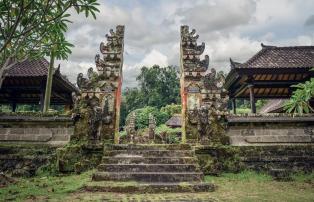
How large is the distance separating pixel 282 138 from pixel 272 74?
761cm

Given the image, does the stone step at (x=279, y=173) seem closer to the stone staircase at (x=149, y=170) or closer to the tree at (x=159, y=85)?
the stone staircase at (x=149, y=170)

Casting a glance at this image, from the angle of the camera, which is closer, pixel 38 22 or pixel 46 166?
pixel 38 22

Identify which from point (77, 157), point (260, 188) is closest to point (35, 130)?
point (77, 157)

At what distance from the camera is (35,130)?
873 centimetres

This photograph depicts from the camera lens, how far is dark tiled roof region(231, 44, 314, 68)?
15.2 m

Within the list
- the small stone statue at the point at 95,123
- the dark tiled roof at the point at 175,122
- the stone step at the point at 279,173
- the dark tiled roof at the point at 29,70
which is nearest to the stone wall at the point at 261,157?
the stone step at the point at 279,173

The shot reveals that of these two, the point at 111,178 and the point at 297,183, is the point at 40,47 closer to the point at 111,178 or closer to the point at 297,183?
the point at 111,178

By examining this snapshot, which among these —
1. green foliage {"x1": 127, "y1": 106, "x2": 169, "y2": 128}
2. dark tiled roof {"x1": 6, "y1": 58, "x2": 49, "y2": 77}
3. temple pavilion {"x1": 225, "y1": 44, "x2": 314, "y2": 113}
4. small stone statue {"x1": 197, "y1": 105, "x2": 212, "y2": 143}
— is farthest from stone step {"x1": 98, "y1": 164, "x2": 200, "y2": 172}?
green foliage {"x1": 127, "y1": 106, "x2": 169, "y2": 128}

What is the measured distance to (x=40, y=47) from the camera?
688cm

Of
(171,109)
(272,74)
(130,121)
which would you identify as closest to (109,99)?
(272,74)

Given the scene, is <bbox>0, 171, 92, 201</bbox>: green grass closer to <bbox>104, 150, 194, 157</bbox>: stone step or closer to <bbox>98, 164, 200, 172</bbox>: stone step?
<bbox>98, 164, 200, 172</bbox>: stone step

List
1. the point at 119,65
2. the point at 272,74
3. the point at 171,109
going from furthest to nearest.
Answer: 1. the point at 171,109
2. the point at 272,74
3. the point at 119,65

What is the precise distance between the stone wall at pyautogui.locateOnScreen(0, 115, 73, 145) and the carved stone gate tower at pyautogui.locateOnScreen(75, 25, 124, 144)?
791 mm

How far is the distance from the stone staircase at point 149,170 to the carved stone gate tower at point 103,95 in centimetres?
62
